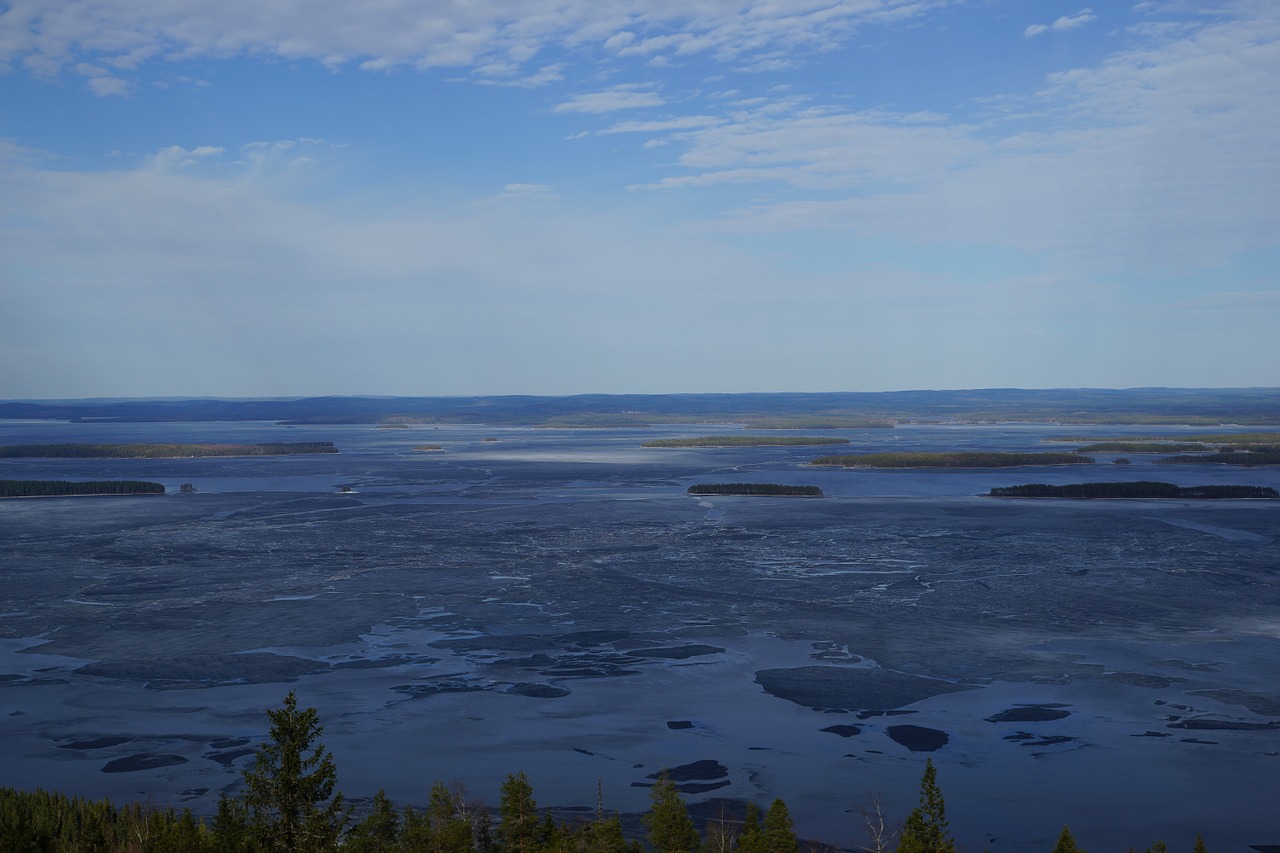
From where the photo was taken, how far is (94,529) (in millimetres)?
37812

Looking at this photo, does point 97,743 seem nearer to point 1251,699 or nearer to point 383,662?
point 383,662

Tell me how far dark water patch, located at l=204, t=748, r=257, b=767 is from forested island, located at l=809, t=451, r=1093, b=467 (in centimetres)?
5784

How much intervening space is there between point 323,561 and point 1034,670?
19.2 metres

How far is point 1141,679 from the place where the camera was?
17.7m

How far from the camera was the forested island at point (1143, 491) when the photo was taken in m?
48.2

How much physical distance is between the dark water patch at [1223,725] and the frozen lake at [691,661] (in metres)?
0.05

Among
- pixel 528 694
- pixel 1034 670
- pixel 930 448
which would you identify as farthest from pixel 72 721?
pixel 930 448

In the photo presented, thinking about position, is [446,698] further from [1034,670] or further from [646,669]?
[1034,670]

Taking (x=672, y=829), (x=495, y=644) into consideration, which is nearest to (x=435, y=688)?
(x=495, y=644)

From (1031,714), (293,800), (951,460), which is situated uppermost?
(293,800)

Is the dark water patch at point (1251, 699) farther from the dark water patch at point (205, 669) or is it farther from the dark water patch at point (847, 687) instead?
the dark water patch at point (205, 669)

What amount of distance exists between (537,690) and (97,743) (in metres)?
6.18

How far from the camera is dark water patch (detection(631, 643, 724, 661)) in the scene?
19.5 meters

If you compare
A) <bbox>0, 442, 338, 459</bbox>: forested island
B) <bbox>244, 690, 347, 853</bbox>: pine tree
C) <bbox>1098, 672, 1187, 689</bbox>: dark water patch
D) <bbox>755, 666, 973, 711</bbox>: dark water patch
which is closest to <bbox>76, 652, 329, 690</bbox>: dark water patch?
<bbox>755, 666, 973, 711</bbox>: dark water patch
